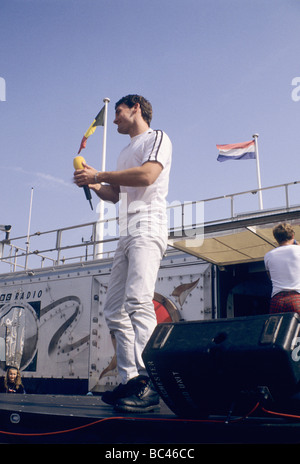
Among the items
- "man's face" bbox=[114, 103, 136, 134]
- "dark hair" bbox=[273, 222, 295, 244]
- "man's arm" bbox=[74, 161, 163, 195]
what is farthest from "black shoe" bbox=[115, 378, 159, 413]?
"dark hair" bbox=[273, 222, 295, 244]

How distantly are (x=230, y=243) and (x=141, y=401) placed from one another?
4.20 m

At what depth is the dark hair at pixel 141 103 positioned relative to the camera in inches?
123

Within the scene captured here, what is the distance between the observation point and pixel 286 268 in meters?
3.54

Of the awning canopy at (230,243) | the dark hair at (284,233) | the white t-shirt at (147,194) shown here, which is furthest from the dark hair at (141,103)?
the awning canopy at (230,243)

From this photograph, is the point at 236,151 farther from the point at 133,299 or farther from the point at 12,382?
the point at 133,299

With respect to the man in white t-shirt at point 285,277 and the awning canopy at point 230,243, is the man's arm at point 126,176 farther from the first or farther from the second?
the awning canopy at point 230,243

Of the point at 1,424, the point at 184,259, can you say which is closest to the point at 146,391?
the point at 1,424

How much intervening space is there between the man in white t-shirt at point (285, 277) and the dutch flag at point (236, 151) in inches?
513

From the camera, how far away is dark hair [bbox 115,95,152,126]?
3117 mm

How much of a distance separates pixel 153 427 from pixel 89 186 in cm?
167

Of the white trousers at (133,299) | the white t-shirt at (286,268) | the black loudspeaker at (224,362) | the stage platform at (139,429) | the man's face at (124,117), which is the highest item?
the man's face at (124,117)

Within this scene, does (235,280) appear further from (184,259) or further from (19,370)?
(19,370)

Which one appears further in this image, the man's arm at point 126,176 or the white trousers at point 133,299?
the man's arm at point 126,176

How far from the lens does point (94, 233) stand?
9.40 m
